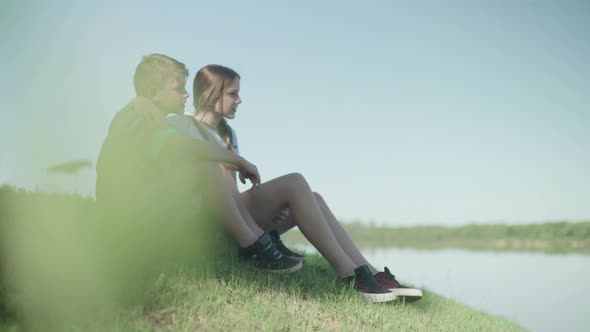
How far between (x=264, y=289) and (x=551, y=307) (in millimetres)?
12151

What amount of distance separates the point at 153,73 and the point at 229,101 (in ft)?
2.06

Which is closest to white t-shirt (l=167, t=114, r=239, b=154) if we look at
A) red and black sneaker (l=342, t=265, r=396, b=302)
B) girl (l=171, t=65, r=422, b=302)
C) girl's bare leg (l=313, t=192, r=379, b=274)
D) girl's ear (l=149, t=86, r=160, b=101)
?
girl (l=171, t=65, r=422, b=302)

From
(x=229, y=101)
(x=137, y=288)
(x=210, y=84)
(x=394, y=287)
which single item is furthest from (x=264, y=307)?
(x=210, y=84)

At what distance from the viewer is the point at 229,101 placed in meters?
3.53

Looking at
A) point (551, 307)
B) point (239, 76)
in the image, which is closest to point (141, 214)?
point (239, 76)

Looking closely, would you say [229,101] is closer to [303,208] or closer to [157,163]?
[157,163]

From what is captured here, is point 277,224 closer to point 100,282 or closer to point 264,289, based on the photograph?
point 264,289

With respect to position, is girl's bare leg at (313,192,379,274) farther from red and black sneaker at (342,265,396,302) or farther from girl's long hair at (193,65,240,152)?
girl's long hair at (193,65,240,152)

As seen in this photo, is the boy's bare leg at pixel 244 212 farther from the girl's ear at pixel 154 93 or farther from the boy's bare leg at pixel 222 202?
the girl's ear at pixel 154 93

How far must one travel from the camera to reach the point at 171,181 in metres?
2.89

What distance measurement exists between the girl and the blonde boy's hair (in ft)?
0.84

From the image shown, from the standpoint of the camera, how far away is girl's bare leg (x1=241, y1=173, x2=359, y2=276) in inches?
130

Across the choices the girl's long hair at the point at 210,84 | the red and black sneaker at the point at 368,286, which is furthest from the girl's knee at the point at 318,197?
the girl's long hair at the point at 210,84

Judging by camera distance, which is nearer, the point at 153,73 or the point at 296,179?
the point at 153,73
